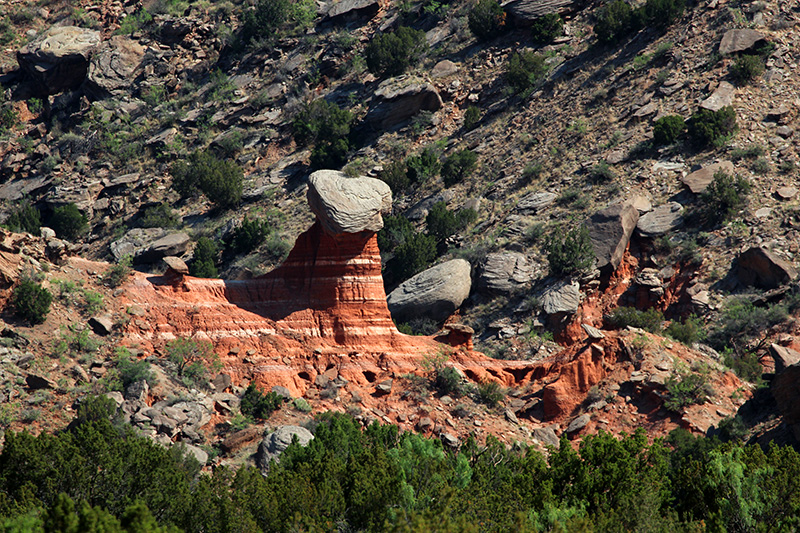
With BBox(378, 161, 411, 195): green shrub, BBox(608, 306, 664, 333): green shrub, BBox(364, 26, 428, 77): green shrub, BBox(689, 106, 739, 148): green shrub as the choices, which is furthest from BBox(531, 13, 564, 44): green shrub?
BBox(608, 306, 664, 333): green shrub

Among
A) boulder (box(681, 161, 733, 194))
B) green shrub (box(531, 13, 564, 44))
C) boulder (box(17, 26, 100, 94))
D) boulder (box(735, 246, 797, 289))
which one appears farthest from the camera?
boulder (box(17, 26, 100, 94))

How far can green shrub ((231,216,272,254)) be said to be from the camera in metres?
51.6

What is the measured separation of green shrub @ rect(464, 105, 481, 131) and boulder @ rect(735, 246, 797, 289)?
2135cm

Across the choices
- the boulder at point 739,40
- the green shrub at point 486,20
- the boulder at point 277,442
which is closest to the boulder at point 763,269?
the boulder at point 739,40

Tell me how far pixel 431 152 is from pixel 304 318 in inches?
874

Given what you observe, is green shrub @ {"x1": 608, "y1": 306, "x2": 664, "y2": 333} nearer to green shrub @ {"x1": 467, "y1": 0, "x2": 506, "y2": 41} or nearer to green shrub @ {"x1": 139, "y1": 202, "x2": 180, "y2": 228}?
green shrub @ {"x1": 139, "y1": 202, "x2": 180, "y2": 228}

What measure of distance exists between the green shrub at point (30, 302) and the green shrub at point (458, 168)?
91.8 ft

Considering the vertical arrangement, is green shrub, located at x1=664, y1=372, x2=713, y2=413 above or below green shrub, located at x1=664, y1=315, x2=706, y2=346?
above

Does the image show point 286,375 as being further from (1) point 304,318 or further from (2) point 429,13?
(2) point 429,13

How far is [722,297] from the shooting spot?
42.3 m

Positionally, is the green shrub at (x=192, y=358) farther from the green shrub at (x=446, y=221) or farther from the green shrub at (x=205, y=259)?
the green shrub at (x=446, y=221)

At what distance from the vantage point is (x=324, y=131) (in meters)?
59.1

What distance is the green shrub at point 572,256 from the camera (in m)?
43.4

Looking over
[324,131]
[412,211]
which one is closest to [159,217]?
[324,131]
